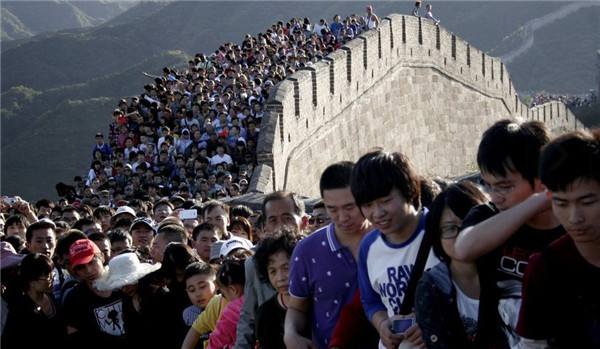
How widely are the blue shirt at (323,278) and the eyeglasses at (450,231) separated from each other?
2.29 feet

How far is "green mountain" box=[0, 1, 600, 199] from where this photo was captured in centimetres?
3906

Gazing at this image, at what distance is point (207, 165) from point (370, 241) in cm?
1019

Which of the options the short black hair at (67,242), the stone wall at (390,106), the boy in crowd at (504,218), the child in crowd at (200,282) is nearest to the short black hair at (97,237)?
the short black hair at (67,242)

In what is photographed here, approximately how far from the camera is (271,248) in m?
4.01

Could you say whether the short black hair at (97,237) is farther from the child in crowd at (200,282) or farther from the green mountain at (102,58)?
the green mountain at (102,58)

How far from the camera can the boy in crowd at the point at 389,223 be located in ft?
10.4

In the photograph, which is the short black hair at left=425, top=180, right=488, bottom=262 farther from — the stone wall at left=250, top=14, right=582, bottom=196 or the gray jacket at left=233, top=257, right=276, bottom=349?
the stone wall at left=250, top=14, right=582, bottom=196

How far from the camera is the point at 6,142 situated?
41.8 metres

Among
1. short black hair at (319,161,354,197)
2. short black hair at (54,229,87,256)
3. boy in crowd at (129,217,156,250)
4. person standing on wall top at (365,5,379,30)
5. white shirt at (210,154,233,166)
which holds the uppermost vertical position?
person standing on wall top at (365,5,379,30)

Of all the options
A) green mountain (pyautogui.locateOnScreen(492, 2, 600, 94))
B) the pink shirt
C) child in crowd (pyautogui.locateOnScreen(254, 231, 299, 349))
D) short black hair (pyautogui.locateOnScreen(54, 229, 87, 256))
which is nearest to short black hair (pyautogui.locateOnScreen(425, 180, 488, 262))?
child in crowd (pyautogui.locateOnScreen(254, 231, 299, 349))

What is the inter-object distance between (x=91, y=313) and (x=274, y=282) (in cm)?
147

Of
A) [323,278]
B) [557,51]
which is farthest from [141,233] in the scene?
[557,51]

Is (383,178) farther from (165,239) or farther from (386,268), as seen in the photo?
(165,239)

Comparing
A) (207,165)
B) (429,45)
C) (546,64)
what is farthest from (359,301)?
(546,64)
